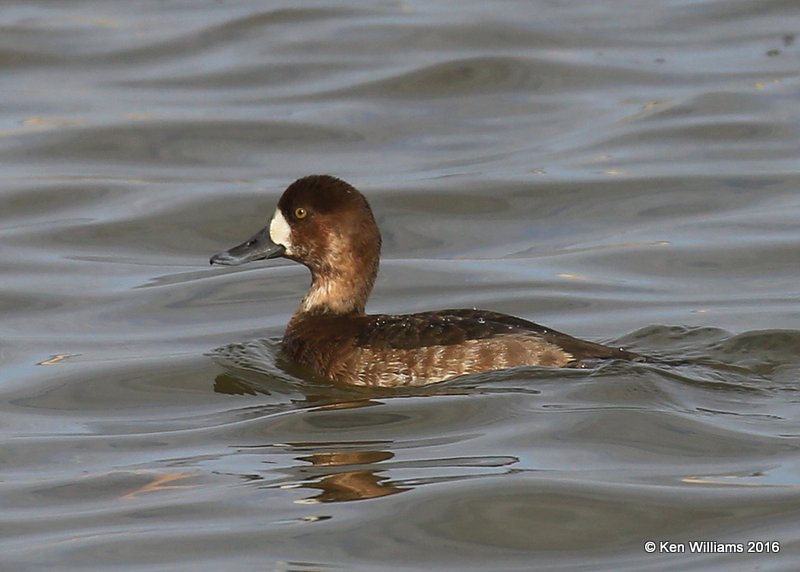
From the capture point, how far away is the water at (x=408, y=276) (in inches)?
274

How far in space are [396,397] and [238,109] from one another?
7.20 meters

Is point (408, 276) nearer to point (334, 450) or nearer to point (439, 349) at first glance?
point (439, 349)

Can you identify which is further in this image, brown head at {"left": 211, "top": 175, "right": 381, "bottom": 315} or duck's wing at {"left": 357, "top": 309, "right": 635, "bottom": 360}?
brown head at {"left": 211, "top": 175, "right": 381, "bottom": 315}

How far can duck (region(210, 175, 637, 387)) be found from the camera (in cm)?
862

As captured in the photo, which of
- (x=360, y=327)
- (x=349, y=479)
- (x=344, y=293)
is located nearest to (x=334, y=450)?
(x=349, y=479)

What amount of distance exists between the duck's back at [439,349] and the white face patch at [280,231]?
69cm

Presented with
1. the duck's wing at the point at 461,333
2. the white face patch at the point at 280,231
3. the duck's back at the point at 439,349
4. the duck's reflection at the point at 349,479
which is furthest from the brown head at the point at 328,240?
the duck's reflection at the point at 349,479

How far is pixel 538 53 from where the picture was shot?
1644 cm

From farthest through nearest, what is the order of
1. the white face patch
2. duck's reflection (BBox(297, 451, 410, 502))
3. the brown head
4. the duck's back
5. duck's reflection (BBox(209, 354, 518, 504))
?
1. the white face patch
2. the brown head
3. the duck's back
4. duck's reflection (BBox(209, 354, 518, 504))
5. duck's reflection (BBox(297, 451, 410, 502))

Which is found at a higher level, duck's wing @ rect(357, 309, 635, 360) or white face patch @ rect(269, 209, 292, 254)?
white face patch @ rect(269, 209, 292, 254)

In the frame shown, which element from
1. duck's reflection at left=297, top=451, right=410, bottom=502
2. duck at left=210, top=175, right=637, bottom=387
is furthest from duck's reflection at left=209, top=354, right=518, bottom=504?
duck at left=210, top=175, right=637, bottom=387

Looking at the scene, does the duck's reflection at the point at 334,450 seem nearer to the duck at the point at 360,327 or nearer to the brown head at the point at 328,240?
the duck at the point at 360,327

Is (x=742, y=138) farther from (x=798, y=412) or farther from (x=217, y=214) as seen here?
(x=798, y=412)

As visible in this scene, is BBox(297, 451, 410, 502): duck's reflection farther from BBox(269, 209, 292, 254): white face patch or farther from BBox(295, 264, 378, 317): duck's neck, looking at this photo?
BBox(269, 209, 292, 254): white face patch
